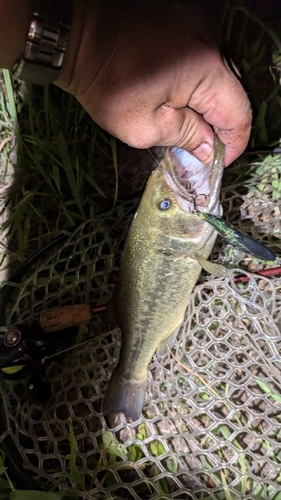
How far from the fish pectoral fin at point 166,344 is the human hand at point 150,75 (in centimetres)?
73

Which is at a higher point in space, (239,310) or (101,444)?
(239,310)

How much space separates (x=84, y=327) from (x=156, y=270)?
0.51 meters

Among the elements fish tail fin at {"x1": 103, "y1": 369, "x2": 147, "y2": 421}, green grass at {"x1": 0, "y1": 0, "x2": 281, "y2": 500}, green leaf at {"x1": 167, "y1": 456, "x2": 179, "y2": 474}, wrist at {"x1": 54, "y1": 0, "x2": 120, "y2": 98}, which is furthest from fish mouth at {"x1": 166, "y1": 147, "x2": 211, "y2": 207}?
green leaf at {"x1": 167, "y1": 456, "x2": 179, "y2": 474}

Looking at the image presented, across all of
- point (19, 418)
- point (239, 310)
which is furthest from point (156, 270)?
point (19, 418)

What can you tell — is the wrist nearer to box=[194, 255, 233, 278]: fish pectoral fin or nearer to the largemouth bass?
the largemouth bass

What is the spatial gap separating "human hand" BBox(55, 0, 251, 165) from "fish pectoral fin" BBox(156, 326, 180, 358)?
2.38 feet

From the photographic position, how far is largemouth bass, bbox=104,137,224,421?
136 cm

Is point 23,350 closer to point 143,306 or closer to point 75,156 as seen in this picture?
point 143,306

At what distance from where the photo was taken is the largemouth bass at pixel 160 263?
4.47 ft

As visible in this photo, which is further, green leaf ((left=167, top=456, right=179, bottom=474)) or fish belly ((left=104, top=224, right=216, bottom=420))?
green leaf ((left=167, top=456, right=179, bottom=474))

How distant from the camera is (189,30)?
120 cm

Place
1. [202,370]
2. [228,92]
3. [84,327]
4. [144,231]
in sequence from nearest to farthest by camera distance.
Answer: [228,92] → [144,231] → [202,370] → [84,327]

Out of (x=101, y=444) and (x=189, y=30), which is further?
(x=101, y=444)

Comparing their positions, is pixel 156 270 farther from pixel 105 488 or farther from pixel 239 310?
pixel 105 488
